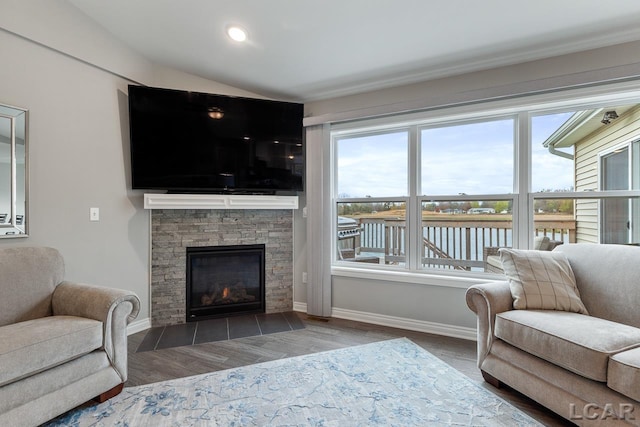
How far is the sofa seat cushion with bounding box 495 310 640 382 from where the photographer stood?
1463 millimetres

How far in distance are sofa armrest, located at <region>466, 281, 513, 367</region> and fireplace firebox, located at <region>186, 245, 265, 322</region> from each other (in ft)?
7.30

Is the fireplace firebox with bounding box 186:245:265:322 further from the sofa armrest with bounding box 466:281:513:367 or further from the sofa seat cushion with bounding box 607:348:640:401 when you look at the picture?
the sofa seat cushion with bounding box 607:348:640:401

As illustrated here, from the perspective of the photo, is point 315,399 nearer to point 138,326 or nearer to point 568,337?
point 568,337

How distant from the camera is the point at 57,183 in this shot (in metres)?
2.41

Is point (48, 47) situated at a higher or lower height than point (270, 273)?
higher

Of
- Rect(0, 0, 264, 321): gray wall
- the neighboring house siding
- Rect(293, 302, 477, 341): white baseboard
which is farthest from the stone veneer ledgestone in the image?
the neighboring house siding

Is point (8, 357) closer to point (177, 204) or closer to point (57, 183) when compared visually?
point (57, 183)

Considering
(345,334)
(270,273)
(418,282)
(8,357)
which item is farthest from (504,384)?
(8,357)

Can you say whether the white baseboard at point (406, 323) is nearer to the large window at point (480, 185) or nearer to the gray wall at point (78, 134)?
the large window at point (480, 185)

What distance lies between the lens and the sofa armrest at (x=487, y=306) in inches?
80.0

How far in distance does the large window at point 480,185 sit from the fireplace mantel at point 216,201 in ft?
2.27

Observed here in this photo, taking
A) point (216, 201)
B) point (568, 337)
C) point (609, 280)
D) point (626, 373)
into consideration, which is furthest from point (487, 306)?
point (216, 201)

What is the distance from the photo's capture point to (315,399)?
186 cm

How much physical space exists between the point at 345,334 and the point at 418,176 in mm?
1738
